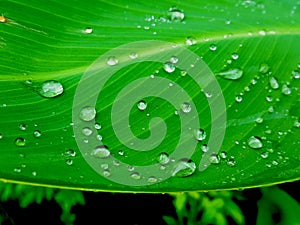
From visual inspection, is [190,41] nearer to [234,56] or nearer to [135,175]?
[234,56]

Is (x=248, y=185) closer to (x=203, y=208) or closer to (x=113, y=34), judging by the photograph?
(x=113, y=34)

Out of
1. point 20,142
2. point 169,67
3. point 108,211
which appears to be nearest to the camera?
point 20,142

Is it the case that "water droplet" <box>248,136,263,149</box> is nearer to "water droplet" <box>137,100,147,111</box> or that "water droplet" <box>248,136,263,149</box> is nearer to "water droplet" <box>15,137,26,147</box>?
"water droplet" <box>137,100,147,111</box>

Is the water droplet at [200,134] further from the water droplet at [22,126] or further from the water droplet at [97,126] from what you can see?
the water droplet at [22,126]

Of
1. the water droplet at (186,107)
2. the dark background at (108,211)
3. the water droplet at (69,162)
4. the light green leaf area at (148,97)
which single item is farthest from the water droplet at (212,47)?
the dark background at (108,211)

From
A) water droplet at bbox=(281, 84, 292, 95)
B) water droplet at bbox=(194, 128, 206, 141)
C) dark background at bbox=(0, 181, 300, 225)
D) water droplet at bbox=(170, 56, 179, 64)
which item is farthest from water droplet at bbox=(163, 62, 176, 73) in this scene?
dark background at bbox=(0, 181, 300, 225)

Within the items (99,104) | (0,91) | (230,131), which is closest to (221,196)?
(230,131)

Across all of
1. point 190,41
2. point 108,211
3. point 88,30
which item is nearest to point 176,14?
point 190,41
